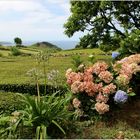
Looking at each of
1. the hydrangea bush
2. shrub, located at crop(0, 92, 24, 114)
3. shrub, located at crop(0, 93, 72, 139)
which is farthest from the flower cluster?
shrub, located at crop(0, 92, 24, 114)

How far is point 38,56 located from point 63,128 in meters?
1.28

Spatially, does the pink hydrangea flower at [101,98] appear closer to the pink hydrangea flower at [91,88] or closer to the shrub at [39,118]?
the pink hydrangea flower at [91,88]

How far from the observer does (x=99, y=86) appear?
268 inches

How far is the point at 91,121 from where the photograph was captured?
6734 millimetres

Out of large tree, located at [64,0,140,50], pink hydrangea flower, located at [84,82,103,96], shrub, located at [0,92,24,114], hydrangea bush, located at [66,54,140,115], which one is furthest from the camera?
large tree, located at [64,0,140,50]

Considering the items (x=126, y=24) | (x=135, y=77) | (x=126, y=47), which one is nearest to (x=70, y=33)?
(x=126, y=24)

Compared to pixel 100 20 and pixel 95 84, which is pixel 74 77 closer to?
pixel 95 84

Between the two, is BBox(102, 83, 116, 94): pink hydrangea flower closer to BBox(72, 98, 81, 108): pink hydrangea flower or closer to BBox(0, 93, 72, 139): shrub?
BBox(72, 98, 81, 108): pink hydrangea flower

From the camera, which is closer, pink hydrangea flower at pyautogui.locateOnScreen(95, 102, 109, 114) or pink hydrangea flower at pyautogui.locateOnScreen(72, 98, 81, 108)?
pink hydrangea flower at pyautogui.locateOnScreen(95, 102, 109, 114)

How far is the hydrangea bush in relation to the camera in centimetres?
667

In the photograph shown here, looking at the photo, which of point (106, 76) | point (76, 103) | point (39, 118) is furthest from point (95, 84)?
point (39, 118)

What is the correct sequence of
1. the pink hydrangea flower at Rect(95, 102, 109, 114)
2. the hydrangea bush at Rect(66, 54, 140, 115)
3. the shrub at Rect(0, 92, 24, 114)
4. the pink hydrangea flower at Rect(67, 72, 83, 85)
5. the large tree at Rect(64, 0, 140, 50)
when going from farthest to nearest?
the large tree at Rect(64, 0, 140, 50) → the shrub at Rect(0, 92, 24, 114) → the pink hydrangea flower at Rect(67, 72, 83, 85) → the hydrangea bush at Rect(66, 54, 140, 115) → the pink hydrangea flower at Rect(95, 102, 109, 114)

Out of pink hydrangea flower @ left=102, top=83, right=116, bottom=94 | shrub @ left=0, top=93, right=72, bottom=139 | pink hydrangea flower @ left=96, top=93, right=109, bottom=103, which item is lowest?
shrub @ left=0, top=93, right=72, bottom=139

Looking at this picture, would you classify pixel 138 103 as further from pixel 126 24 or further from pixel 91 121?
pixel 126 24
